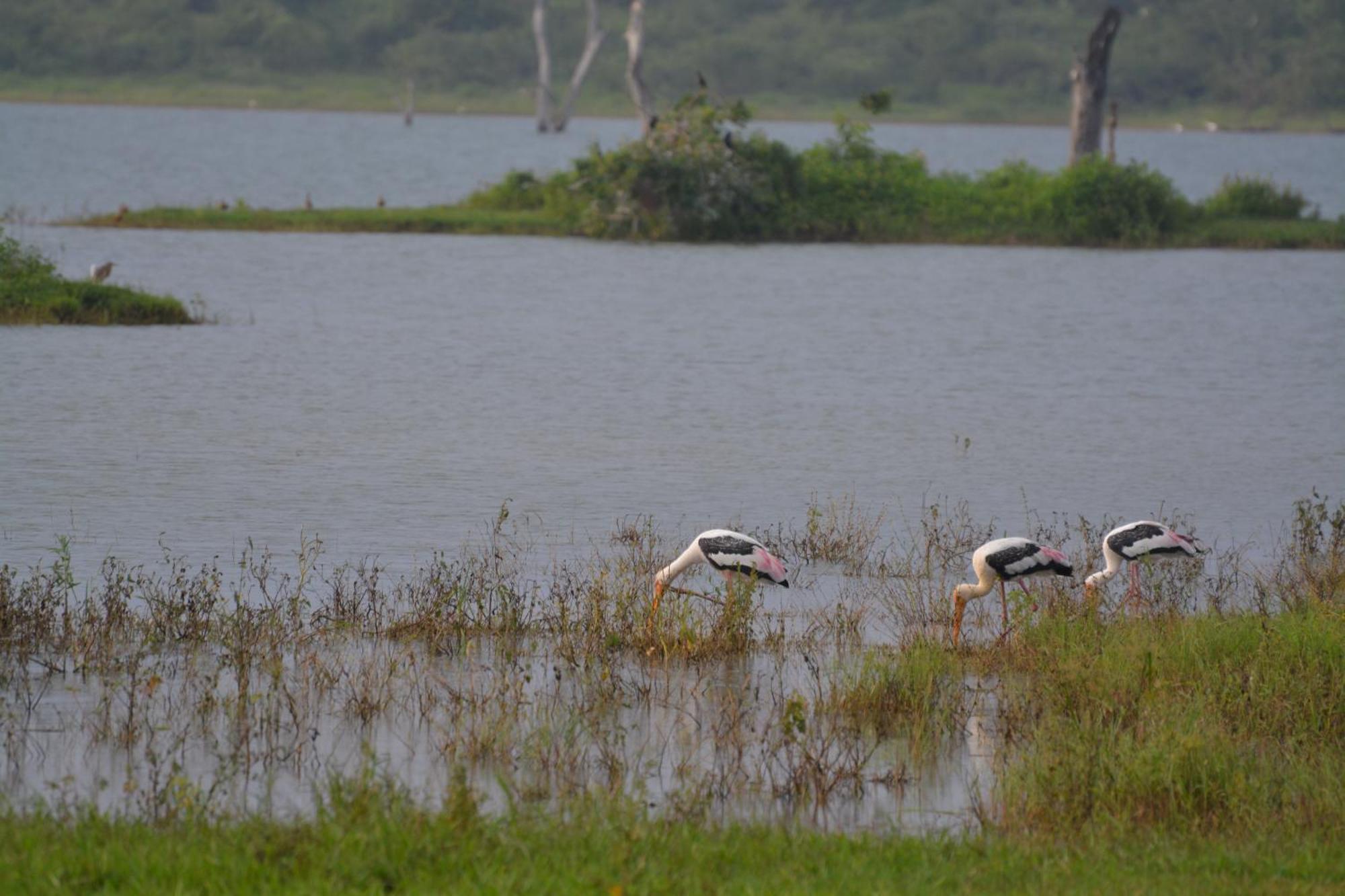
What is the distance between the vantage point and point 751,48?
415 feet

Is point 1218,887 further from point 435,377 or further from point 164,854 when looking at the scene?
point 435,377

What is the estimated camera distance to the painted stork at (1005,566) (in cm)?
1210

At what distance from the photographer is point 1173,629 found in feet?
37.8

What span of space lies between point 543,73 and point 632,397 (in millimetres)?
78753

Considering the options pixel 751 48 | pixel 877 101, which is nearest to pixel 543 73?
pixel 751 48

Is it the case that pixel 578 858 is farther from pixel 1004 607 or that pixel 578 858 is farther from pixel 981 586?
pixel 1004 607

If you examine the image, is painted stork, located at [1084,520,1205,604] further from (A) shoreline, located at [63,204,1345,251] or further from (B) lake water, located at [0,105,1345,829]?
(A) shoreline, located at [63,204,1345,251]

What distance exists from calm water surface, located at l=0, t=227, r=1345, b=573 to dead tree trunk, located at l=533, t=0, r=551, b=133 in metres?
55.1

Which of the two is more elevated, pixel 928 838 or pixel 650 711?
pixel 928 838

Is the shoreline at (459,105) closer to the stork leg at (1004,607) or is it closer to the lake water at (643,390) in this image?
the lake water at (643,390)

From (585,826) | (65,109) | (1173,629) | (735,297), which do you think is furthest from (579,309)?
(65,109)

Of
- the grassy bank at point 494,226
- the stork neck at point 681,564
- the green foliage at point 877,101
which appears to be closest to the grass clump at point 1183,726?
the stork neck at point 681,564

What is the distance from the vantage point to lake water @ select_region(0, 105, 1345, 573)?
16.8 metres

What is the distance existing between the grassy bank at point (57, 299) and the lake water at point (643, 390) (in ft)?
1.28
